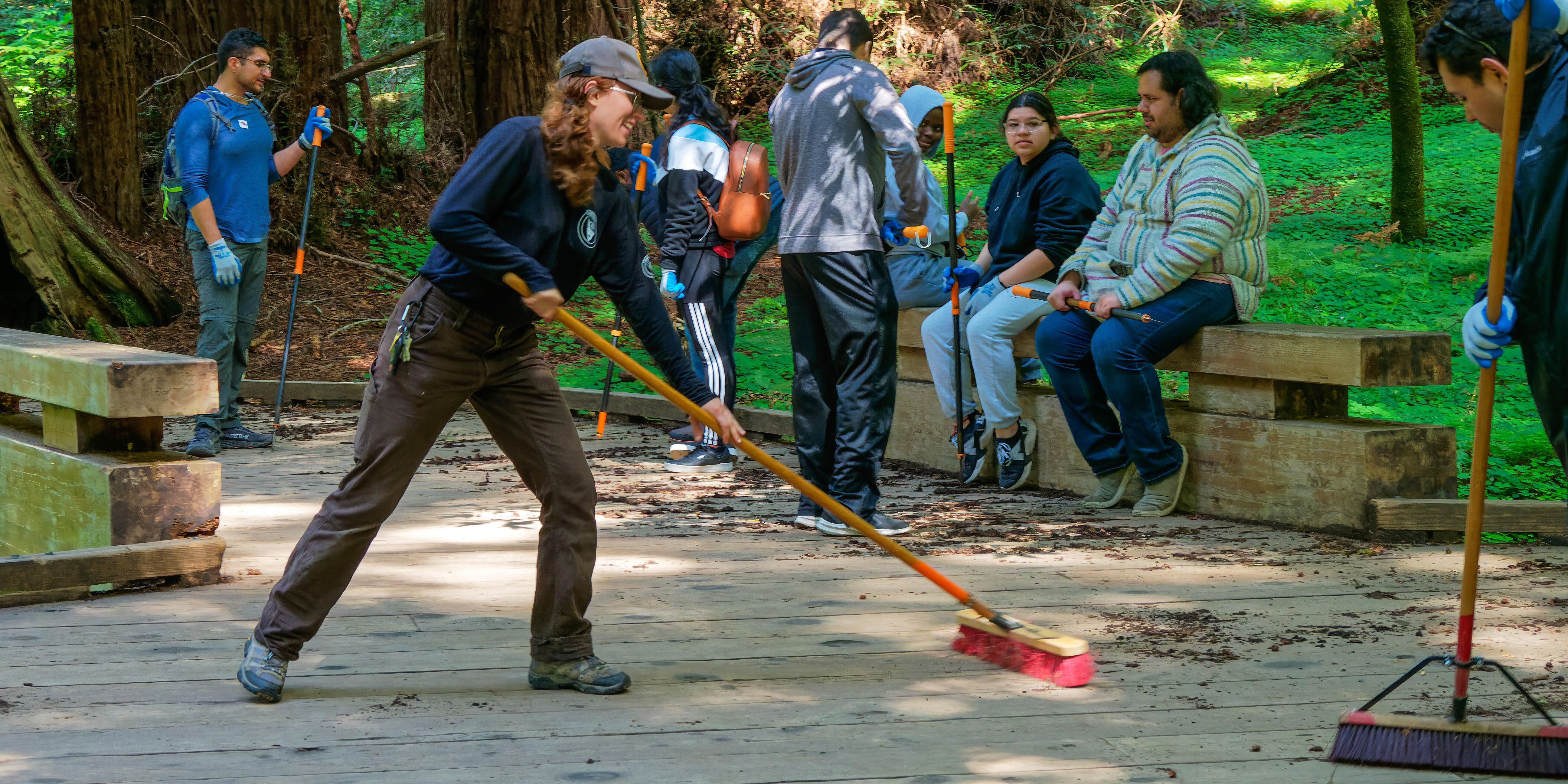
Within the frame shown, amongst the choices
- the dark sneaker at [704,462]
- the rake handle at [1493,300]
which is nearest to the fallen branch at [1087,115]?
the dark sneaker at [704,462]

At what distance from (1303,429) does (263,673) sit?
3803 mm

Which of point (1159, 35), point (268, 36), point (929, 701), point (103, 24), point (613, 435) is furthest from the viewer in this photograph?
point (1159, 35)

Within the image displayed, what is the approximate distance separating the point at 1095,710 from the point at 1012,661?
1.18 feet

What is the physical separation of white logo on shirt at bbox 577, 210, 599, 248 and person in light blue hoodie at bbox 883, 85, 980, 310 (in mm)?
3339

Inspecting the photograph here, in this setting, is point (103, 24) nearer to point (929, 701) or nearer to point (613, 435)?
point (613, 435)

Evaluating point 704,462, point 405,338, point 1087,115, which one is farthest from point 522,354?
point 1087,115

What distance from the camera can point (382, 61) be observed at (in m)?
11.3

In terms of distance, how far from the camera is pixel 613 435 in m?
7.86

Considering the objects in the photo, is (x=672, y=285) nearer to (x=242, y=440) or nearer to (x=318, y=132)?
(x=318, y=132)

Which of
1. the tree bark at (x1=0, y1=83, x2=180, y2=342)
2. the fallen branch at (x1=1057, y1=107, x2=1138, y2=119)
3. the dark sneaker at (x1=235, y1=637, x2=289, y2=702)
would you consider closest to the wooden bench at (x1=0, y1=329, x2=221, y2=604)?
the dark sneaker at (x1=235, y1=637, x2=289, y2=702)

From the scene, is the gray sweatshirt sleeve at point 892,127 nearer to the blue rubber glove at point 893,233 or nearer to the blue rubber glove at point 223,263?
the blue rubber glove at point 893,233

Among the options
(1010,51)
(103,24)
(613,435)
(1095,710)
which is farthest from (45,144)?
(1095,710)

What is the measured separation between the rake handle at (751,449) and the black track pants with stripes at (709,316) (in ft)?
10.2

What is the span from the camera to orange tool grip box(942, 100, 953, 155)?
6008 mm
